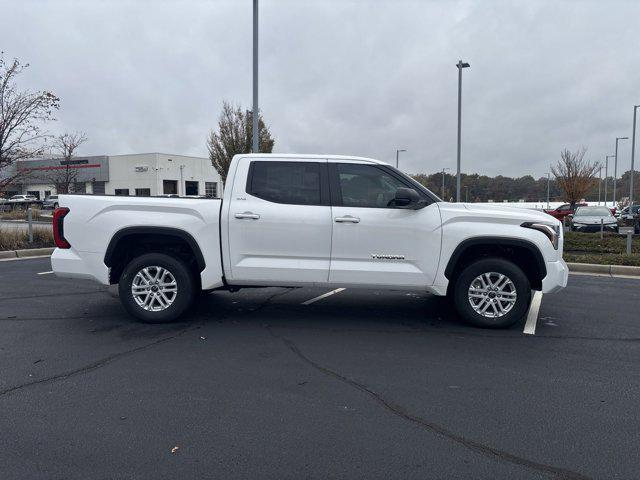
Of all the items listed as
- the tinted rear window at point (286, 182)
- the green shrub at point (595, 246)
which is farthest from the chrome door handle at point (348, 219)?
the green shrub at point (595, 246)

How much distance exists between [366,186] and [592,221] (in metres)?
18.7

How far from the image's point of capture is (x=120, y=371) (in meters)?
4.55

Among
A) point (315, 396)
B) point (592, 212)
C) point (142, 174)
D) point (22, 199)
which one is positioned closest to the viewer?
point (315, 396)

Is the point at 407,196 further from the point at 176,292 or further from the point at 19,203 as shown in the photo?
the point at 19,203

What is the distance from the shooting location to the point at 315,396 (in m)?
4.04

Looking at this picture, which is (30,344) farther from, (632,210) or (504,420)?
(632,210)

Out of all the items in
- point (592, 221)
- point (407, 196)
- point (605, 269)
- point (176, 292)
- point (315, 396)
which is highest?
point (407, 196)

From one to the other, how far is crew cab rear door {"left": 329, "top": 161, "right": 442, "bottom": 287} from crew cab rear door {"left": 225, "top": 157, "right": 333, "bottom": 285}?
173mm

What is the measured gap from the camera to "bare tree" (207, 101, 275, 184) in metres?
Answer: 24.9

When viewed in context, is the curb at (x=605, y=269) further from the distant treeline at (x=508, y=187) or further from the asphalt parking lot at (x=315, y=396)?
the distant treeline at (x=508, y=187)

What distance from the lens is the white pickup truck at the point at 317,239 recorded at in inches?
230

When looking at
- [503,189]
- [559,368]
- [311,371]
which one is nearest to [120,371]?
[311,371]

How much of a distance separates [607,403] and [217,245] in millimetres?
4140

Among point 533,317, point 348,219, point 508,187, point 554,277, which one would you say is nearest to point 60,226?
point 348,219
